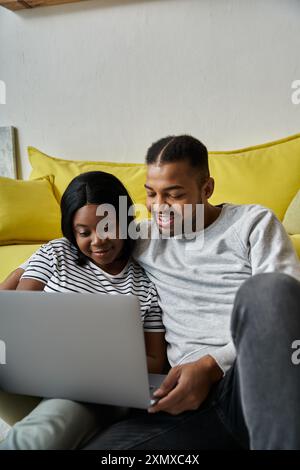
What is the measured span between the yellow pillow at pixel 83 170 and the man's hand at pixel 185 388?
43.6 inches

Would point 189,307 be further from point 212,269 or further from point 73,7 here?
point 73,7

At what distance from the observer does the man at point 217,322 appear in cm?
60

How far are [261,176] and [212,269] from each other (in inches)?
34.6

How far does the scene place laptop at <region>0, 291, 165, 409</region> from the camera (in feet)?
2.26

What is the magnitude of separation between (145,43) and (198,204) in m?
1.37

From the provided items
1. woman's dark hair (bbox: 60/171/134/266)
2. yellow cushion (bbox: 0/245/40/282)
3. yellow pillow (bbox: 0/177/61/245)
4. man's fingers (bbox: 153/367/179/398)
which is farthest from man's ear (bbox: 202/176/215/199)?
yellow pillow (bbox: 0/177/61/245)

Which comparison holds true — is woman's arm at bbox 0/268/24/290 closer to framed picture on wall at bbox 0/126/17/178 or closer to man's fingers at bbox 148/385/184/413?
man's fingers at bbox 148/385/184/413

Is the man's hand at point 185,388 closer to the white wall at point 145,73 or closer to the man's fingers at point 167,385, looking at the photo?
the man's fingers at point 167,385

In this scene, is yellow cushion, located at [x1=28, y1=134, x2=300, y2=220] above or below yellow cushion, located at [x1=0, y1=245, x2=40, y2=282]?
above

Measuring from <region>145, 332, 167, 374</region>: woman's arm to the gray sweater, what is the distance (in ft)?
0.06

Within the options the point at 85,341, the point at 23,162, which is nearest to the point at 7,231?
the point at 23,162

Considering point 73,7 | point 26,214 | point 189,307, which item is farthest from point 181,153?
point 73,7

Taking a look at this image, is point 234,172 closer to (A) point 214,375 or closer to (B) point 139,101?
(B) point 139,101

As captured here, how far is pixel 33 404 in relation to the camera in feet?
3.10
